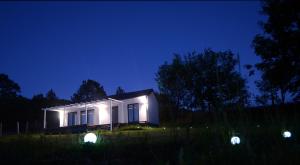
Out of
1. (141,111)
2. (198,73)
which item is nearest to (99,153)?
(141,111)

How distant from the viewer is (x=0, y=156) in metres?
5.64

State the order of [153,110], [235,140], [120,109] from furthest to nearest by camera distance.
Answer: [153,110] < [120,109] < [235,140]

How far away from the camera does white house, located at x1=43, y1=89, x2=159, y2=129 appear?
23297mm

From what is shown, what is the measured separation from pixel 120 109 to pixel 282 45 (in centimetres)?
1176

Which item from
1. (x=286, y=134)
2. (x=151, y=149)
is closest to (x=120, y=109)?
(x=151, y=149)

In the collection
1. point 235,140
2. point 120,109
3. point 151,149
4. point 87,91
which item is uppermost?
point 87,91

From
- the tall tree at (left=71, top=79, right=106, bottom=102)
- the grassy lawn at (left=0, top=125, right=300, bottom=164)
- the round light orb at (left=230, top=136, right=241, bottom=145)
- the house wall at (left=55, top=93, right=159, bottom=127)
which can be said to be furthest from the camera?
the tall tree at (left=71, top=79, right=106, bottom=102)

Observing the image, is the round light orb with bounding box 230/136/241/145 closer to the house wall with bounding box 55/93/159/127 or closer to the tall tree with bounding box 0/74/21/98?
the house wall with bounding box 55/93/159/127

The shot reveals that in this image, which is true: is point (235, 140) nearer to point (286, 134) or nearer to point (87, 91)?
point (286, 134)

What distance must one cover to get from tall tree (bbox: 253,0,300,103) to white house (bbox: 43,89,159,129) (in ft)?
26.4

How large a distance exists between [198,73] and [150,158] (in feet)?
80.5

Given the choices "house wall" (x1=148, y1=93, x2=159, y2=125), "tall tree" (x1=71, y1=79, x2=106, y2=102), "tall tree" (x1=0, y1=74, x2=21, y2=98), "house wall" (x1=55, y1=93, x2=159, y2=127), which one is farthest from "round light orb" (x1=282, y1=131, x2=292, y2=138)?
"tall tree" (x1=71, y1=79, x2=106, y2=102)

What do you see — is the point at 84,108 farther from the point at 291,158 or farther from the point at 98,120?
the point at 291,158

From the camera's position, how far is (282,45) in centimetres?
2009
